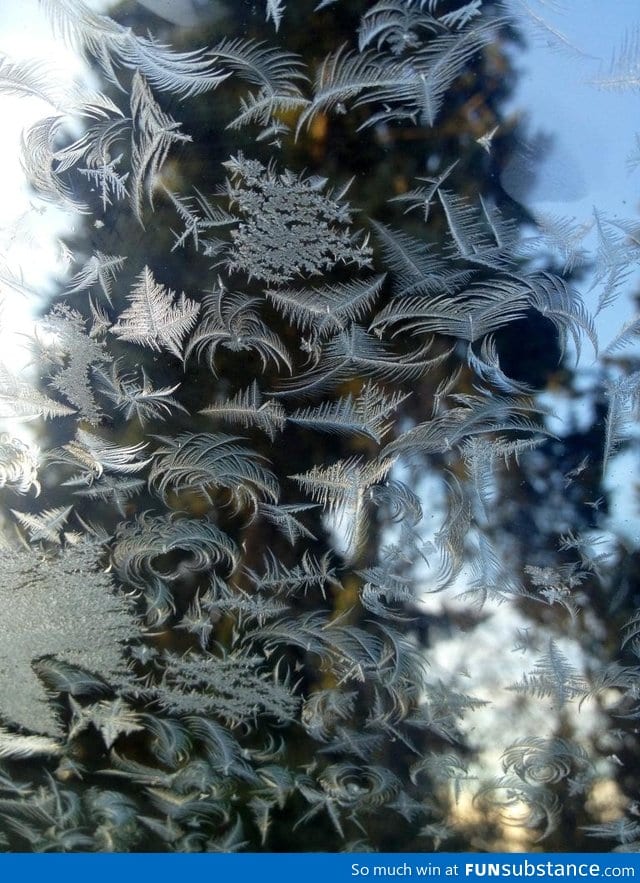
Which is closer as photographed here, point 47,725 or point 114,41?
point 114,41

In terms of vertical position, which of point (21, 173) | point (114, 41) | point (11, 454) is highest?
point (114, 41)

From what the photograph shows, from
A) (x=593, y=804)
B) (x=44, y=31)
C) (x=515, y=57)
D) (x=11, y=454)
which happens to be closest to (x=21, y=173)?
(x=44, y=31)

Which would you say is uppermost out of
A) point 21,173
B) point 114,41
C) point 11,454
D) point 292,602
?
point 114,41

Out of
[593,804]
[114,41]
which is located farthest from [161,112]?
[593,804]

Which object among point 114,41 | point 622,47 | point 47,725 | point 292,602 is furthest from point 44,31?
point 47,725

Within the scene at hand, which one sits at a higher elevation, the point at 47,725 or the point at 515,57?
the point at 515,57

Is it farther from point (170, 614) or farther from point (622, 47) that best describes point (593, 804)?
point (622, 47)

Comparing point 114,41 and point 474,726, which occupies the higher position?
point 114,41

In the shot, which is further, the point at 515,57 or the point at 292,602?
the point at 292,602

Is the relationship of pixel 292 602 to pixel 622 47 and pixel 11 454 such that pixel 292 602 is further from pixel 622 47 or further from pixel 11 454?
pixel 622 47
